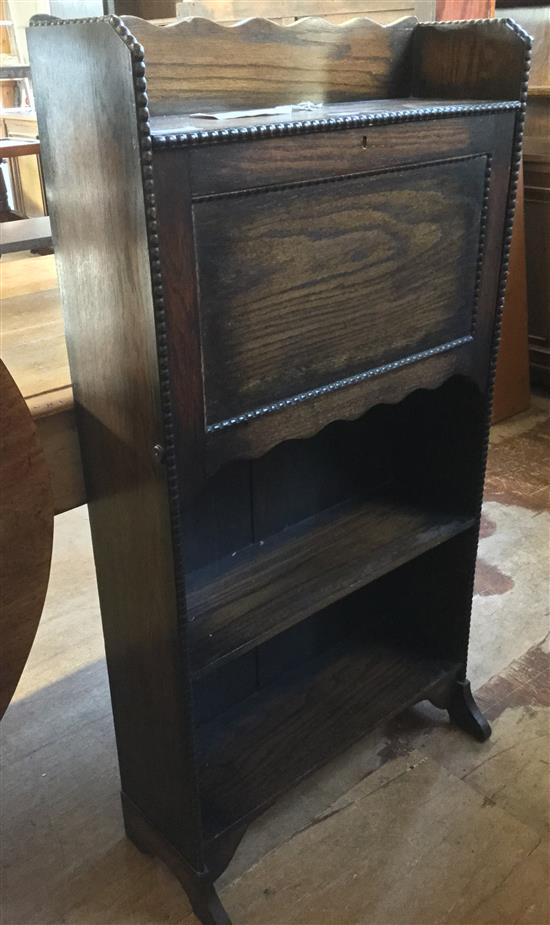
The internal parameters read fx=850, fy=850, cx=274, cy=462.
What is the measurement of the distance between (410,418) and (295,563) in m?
0.36

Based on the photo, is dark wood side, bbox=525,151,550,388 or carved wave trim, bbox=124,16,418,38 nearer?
carved wave trim, bbox=124,16,418,38

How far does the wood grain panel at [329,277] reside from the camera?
0.96 metres

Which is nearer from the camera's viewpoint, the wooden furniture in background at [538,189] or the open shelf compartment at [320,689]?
the open shelf compartment at [320,689]

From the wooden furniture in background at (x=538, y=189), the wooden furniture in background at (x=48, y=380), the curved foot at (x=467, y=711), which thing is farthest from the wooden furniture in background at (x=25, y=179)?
the curved foot at (x=467, y=711)

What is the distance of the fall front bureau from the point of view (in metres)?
0.93

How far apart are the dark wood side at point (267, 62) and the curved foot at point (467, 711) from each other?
110cm

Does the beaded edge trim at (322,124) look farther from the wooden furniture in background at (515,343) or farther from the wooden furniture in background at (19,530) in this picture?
the wooden furniture in background at (515,343)

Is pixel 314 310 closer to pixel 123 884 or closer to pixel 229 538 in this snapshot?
pixel 229 538

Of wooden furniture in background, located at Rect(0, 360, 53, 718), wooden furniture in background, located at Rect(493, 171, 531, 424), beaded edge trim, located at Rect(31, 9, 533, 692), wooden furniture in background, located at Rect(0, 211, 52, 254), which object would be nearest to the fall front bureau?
beaded edge trim, located at Rect(31, 9, 533, 692)

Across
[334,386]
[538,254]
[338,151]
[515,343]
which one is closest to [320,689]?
[334,386]

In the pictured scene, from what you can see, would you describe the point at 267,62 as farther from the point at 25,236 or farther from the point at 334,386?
the point at 25,236

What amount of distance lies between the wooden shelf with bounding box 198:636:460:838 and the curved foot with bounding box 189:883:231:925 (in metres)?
0.09

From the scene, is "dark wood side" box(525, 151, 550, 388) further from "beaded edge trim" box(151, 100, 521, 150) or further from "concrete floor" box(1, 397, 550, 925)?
"beaded edge trim" box(151, 100, 521, 150)

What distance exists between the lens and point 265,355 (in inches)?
40.5
